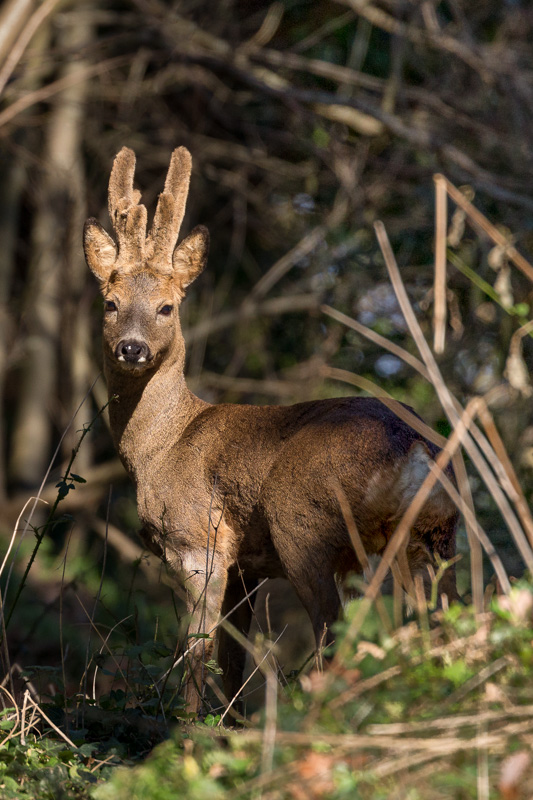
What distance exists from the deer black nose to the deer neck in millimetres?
376

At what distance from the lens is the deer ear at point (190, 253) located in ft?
19.8

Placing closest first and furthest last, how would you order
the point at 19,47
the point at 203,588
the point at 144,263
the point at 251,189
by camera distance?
1. the point at 203,588
2. the point at 144,263
3. the point at 19,47
4. the point at 251,189

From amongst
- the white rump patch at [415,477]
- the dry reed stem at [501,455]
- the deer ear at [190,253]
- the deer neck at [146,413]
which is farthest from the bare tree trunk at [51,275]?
the dry reed stem at [501,455]

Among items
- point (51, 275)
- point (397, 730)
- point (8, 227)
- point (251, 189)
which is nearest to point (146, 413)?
point (397, 730)

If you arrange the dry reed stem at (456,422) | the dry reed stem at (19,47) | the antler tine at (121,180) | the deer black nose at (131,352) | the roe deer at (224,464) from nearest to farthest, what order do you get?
the dry reed stem at (456,422), the roe deer at (224,464), the deer black nose at (131,352), the antler tine at (121,180), the dry reed stem at (19,47)

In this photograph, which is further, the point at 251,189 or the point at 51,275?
the point at 251,189

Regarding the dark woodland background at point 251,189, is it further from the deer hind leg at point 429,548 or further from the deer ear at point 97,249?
the deer hind leg at point 429,548

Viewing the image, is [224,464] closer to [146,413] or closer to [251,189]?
[146,413]

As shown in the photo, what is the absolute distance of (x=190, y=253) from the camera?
6.06m

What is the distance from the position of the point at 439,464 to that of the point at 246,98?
10546 millimetres

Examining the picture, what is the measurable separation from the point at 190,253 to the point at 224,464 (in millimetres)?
1498

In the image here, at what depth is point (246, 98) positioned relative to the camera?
1245 cm

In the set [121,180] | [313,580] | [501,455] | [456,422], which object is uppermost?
[121,180]

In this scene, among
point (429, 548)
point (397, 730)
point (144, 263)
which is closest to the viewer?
point (397, 730)
